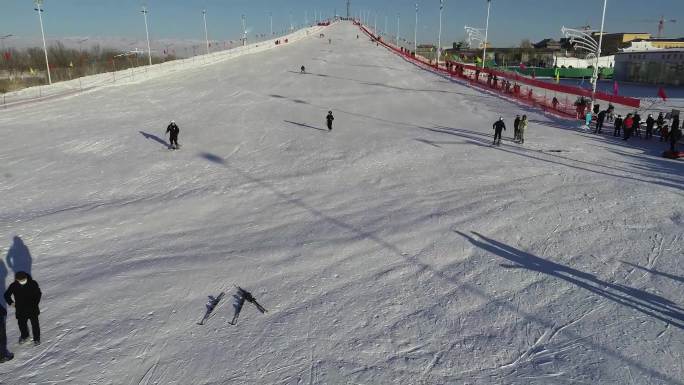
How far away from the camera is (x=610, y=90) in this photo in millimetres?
35812

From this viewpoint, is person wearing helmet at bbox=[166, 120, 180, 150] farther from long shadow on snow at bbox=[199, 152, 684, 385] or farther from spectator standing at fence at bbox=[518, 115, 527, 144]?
spectator standing at fence at bbox=[518, 115, 527, 144]

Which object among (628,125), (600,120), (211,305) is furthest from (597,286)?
(600,120)

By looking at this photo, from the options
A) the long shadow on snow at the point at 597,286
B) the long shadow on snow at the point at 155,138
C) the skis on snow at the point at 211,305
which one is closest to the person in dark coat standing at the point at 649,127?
the long shadow on snow at the point at 597,286

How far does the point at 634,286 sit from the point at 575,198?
3775mm

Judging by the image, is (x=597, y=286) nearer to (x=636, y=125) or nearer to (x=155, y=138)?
(x=636, y=125)

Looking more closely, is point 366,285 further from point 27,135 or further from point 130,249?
point 27,135

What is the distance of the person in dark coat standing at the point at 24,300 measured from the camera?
17.1 feet

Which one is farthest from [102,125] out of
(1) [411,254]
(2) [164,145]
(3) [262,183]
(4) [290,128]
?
(1) [411,254]

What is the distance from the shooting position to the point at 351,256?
754 cm

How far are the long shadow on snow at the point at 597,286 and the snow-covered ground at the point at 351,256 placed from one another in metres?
0.03

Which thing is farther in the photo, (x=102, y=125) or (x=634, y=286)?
(x=102, y=125)

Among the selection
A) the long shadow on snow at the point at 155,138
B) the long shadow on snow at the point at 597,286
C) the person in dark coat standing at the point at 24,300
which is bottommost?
the long shadow on snow at the point at 597,286

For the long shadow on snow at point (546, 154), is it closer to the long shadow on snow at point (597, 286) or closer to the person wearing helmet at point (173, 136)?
the long shadow on snow at point (597, 286)

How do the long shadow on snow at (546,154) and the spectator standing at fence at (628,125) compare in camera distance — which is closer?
the long shadow on snow at (546,154)
